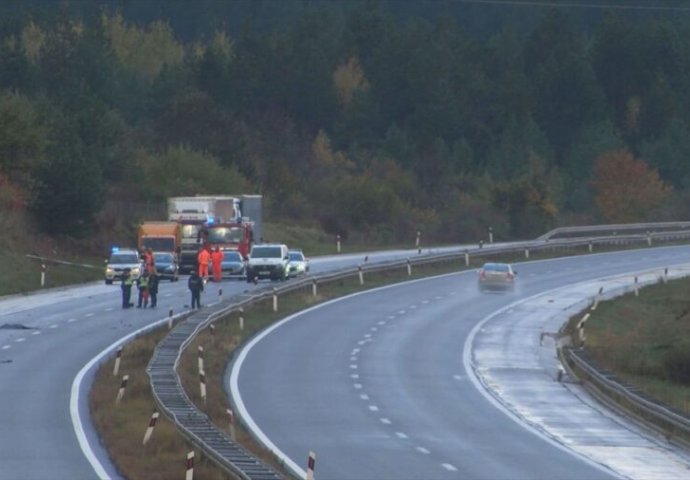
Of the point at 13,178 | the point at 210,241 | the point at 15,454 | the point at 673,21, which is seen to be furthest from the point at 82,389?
the point at 673,21

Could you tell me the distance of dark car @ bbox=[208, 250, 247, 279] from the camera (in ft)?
216

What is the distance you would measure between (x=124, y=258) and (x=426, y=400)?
1180 inches

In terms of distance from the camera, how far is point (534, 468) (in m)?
24.2

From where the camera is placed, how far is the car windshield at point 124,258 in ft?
199

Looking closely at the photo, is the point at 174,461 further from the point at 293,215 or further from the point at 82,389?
the point at 293,215

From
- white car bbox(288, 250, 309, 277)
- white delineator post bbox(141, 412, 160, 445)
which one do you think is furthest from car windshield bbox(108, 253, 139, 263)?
white delineator post bbox(141, 412, 160, 445)

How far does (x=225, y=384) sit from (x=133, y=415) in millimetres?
6908

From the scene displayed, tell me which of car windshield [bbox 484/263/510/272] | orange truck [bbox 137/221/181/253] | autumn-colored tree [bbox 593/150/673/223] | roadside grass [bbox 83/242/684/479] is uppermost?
autumn-colored tree [bbox 593/150/673/223]

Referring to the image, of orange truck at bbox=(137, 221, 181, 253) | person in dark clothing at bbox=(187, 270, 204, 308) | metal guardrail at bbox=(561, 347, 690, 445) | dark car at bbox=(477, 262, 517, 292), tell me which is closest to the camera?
metal guardrail at bbox=(561, 347, 690, 445)

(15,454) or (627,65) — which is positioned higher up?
(627,65)

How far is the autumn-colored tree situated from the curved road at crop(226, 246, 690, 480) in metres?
58.5

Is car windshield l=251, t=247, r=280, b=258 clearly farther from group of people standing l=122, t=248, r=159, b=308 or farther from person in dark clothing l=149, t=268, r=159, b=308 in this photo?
person in dark clothing l=149, t=268, r=159, b=308

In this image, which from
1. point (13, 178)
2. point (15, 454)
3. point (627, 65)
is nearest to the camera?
point (15, 454)

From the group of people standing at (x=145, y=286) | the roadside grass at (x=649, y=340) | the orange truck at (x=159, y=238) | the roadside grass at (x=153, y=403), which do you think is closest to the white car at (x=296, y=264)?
the orange truck at (x=159, y=238)
